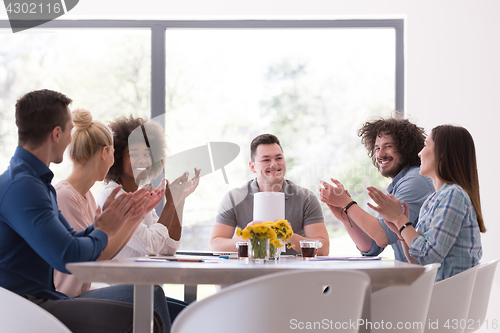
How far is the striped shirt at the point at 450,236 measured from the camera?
1.62 m

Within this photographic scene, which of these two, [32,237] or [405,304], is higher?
[32,237]

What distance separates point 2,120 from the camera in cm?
342

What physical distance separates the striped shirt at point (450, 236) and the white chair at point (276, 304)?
27.4 inches

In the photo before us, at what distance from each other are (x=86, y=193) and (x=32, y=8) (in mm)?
2112

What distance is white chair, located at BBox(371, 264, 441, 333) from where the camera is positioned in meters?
1.33

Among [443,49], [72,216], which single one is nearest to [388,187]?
[443,49]

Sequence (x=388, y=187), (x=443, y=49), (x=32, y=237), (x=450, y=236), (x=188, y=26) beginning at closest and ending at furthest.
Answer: (x=32, y=237), (x=450, y=236), (x=388, y=187), (x=443, y=49), (x=188, y=26)

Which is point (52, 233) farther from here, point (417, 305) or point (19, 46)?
point (19, 46)

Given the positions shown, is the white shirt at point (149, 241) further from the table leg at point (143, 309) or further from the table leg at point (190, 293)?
the table leg at point (143, 309)

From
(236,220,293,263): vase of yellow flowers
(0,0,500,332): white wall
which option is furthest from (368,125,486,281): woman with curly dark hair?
(0,0,500,332): white wall

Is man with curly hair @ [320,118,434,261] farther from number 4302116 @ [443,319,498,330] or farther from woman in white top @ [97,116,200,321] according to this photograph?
woman in white top @ [97,116,200,321]

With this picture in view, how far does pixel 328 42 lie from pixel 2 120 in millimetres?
2473

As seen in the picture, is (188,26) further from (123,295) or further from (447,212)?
(447,212)

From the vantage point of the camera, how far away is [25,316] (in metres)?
1.18
